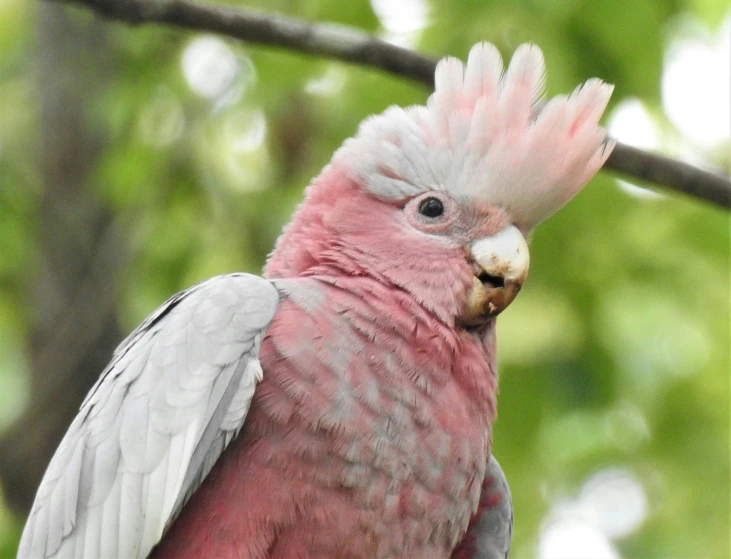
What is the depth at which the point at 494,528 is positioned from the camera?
3.93 m

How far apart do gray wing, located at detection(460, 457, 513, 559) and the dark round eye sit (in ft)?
3.53

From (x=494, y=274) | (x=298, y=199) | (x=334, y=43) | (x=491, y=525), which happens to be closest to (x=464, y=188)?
(x=494, y=274)

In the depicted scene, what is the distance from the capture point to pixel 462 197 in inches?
146

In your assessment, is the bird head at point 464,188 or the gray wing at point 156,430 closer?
the gray wing at point 156,430

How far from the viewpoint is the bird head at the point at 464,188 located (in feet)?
11.8

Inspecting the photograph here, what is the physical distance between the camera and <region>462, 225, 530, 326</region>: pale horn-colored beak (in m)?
3.57

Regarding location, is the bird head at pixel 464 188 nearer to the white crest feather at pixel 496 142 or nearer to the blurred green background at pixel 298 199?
the white crest feather at pixel 496 142

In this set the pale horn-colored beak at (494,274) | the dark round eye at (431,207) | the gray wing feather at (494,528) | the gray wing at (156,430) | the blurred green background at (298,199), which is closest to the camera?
the gray wing at (156,430)

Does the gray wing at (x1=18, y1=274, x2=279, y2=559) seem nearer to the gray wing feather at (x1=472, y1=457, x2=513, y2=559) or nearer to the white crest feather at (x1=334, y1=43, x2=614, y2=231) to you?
the white crest feather at (x1=334, y1=43, x2=614, y2=231)

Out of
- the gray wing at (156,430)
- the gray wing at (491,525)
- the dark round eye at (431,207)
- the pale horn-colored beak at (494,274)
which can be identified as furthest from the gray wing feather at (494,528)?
the gray wing at (156,430)

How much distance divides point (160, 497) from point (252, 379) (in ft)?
1.59

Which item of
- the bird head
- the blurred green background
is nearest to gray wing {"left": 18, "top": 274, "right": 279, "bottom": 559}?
the bird head

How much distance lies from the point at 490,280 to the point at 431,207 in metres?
0.38

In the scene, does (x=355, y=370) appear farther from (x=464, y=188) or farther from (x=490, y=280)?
(x=464, y=188)
